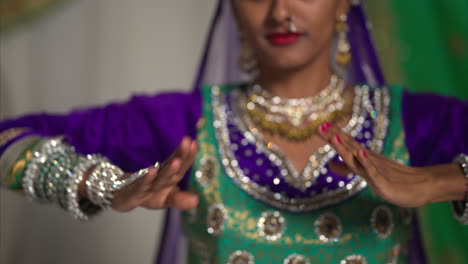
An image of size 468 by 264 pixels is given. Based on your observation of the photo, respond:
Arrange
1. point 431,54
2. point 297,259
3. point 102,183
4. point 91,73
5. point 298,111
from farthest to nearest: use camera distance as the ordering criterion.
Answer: point 91,73 → point 431,54 → point 298,111 → point 297,259 → point 102,183

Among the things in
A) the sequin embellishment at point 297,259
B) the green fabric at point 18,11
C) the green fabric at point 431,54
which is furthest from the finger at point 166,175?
the green fabric at point 18,11

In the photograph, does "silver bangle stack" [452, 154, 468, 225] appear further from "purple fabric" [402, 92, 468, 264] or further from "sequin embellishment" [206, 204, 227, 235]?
"sequin embellishment" [206, 204, 227, 235]

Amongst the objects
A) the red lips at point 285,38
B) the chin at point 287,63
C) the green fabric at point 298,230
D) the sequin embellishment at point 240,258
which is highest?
the red lips at point 285,38

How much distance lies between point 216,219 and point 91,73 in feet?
2.63

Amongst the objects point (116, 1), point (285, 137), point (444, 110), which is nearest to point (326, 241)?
point (285, 137)

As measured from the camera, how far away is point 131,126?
114 centimetres

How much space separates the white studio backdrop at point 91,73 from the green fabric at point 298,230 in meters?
0.55

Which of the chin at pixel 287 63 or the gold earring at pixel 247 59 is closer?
the chin at pixel 287 63

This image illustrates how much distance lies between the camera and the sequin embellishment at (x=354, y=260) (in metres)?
1.00

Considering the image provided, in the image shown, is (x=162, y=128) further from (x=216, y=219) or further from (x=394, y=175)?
(x=394, y=175)

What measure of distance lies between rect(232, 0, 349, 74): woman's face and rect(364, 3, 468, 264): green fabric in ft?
1.04

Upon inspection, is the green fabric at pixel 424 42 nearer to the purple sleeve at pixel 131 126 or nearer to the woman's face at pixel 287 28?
the woman's face at pixel 287 28

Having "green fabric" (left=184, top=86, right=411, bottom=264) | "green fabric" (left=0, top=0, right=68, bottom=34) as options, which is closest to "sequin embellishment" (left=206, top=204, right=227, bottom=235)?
"green fabric" (left=184, top=86, right=411, bottom=264)

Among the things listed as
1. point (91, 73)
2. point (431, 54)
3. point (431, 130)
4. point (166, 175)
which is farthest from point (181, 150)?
point (91, 73)
